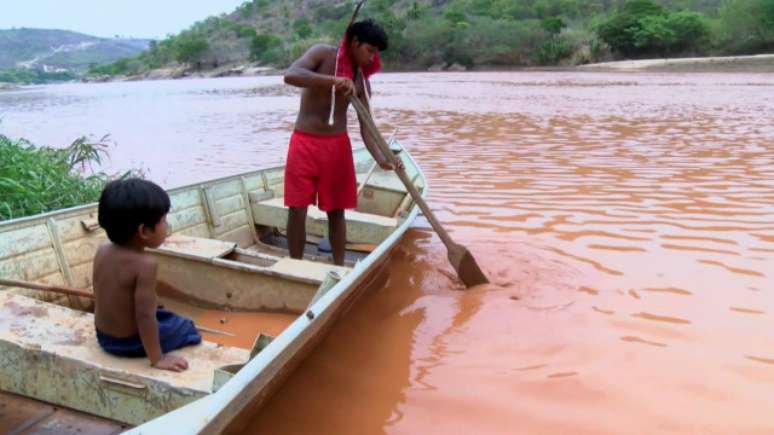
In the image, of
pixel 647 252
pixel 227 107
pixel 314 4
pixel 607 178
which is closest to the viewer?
pixel 647 252

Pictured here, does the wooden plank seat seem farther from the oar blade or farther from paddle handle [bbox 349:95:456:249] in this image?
the oar blade

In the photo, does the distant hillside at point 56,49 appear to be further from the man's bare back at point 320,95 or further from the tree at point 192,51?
the man's bare back at point 320,95

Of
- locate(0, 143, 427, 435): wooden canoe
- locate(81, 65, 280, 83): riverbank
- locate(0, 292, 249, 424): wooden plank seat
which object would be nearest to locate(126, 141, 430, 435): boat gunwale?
locate(0, 143, 427, 435): wooden canoe

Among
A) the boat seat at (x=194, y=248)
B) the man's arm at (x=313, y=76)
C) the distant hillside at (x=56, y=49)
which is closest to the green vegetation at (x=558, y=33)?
the man's arm at (x=313, y=76)

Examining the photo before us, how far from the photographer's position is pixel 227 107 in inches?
715

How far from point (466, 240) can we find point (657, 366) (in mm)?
2119

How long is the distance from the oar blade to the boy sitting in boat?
1.97m

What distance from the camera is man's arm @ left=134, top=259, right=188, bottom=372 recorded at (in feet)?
6.91

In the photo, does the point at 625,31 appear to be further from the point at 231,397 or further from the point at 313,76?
the point at 231,397

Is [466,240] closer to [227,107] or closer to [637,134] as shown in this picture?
[637,134]

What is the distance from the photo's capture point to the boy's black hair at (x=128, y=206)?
82.1 inches

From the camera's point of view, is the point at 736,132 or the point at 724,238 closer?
the point at 724,238

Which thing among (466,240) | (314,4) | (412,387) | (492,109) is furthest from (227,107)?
(314,4)

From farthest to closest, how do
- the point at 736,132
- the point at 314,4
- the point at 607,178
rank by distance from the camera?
1. the point at 314,4
2. the point at 736,132
3. the point at 607,178
